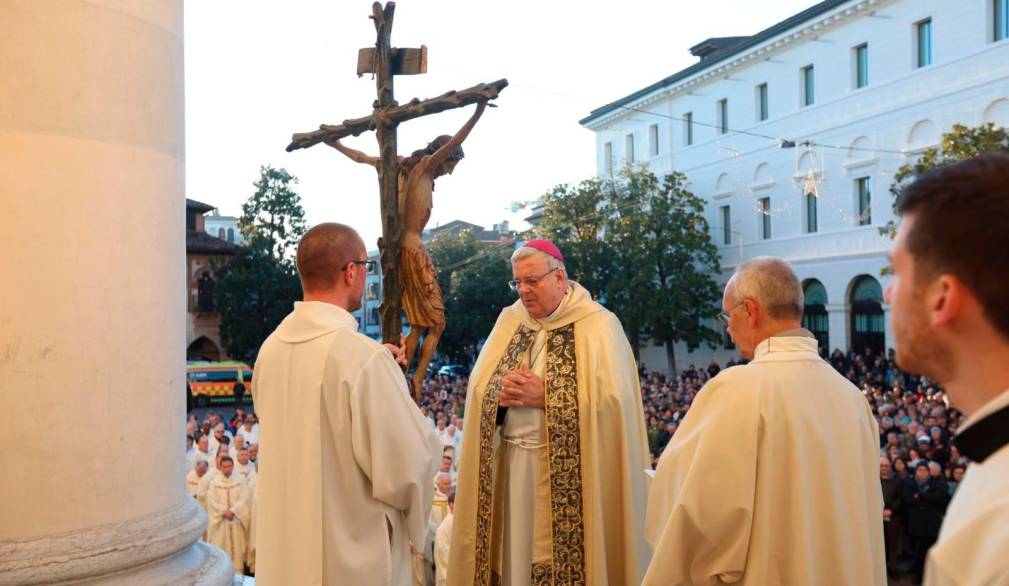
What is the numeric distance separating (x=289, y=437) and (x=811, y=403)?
1850 mm

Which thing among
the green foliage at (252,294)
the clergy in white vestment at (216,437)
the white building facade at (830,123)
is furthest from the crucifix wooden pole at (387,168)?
the green foliage at (252,294)

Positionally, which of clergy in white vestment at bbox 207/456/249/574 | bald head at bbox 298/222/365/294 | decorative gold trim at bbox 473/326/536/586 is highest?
bald head at bbox 298/222/365/294

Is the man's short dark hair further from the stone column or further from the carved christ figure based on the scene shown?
the carved christ figure

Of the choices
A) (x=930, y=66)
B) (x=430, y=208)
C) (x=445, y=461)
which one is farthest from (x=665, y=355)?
(x=430, y=208)

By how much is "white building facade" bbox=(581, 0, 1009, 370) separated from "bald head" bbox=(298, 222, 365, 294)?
24.0m

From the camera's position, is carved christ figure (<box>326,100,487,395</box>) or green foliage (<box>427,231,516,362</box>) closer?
carved christ figure (<box>326,100,487,395</box>)

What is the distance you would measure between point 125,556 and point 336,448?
762mm

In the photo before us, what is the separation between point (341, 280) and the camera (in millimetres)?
3424

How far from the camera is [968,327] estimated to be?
1362 mm

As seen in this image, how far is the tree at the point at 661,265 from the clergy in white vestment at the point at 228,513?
21.6m

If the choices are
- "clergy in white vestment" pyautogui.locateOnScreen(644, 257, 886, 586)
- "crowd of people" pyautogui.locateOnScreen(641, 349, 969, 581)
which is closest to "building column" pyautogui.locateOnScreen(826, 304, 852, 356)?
"crowd of people" pyautogui.locateOnScreen(641, 349, 969, 581)

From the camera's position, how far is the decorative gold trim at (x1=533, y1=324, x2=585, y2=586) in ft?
14.7

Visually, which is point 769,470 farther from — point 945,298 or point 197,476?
point 197,476

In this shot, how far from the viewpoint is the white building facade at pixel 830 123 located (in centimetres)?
2481
